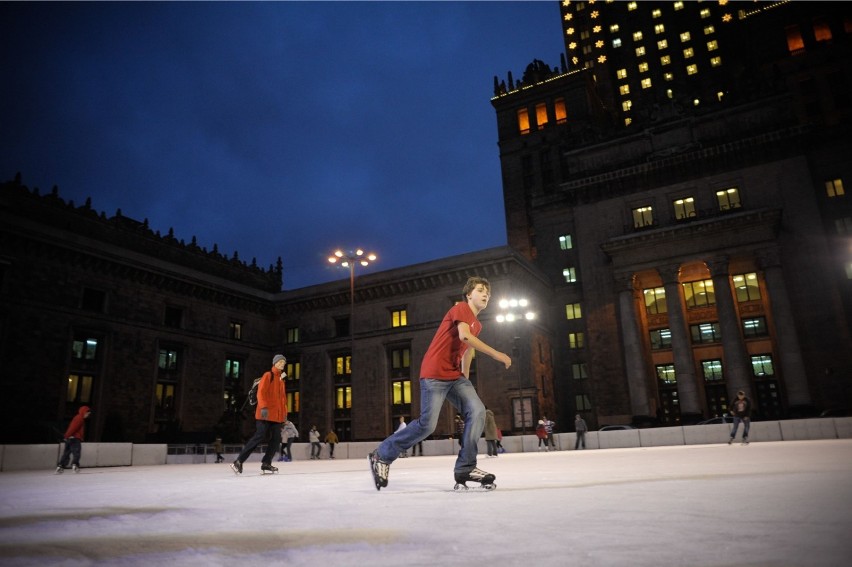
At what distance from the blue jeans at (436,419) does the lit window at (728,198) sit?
42110 millimetres

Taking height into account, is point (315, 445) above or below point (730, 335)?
below

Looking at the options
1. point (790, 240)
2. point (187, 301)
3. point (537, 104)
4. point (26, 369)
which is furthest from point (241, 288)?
point (790, 240)

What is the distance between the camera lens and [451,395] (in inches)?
224

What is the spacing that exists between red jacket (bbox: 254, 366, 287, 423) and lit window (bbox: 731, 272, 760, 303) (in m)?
41.4

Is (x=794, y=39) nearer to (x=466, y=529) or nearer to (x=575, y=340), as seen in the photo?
(x=575, y=340)

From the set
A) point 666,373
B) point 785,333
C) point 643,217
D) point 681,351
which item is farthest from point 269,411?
point 643,217

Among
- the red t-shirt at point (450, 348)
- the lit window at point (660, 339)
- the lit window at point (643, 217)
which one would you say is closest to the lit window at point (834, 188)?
the lit window at point (643, 217)

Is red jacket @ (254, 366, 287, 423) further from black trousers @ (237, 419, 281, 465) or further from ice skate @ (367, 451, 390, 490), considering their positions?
ice skate @ (367, 451, 390, 490)

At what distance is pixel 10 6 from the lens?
101 m

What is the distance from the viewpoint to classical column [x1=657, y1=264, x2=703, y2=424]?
118 feet

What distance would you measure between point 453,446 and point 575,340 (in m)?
22.2

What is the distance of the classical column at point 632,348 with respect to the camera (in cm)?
3763

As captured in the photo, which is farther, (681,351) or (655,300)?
(655,300)

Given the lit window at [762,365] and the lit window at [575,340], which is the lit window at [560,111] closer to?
the lit window at [575,340]
